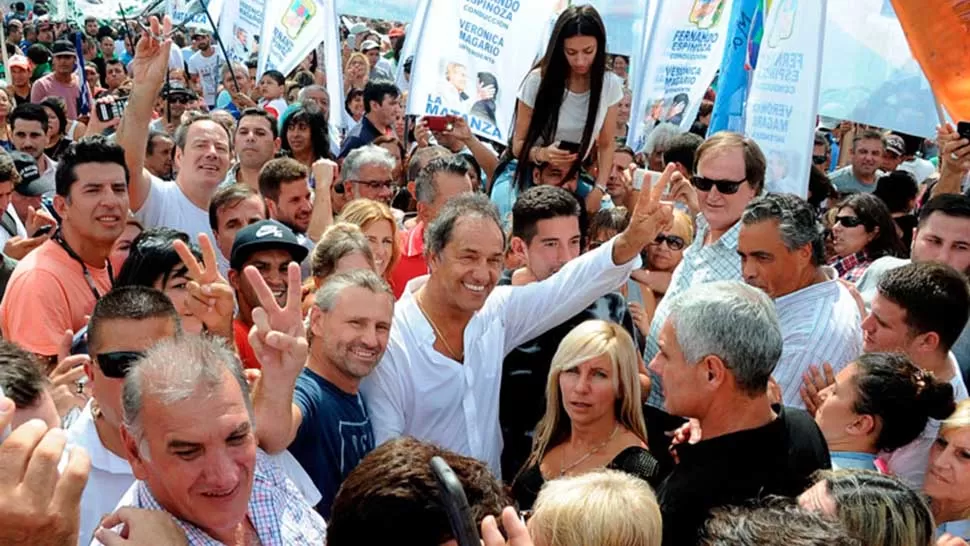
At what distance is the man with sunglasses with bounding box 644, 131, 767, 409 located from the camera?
4559mm

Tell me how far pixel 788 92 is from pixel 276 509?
13.6 feet

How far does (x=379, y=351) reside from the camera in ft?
11.9

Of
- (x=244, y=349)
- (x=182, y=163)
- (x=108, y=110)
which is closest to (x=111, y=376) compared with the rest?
(x=244, y=349)

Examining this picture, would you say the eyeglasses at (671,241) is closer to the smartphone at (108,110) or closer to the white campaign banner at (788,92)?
the white campaign banner at (788,92)

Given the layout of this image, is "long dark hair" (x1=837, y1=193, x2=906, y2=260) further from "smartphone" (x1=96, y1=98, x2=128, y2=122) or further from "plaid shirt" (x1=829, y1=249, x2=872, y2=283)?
"smartphone" (x1=96, y1=98, x2=128, y2=122)

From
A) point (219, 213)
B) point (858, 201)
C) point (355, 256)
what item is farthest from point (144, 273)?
point (858, 201)

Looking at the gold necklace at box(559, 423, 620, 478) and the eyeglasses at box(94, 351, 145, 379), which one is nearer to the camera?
the eyeglasses at box(94, 351, 145, 379)

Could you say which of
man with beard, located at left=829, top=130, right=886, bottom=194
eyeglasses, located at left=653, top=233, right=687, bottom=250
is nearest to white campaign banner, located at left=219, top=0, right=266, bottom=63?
man with beard, located at left=829, top=130, right=886, bottom=194

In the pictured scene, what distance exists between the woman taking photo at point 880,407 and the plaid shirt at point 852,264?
7.79 feet

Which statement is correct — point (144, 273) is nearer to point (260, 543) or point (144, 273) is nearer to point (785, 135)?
point (260, 543)

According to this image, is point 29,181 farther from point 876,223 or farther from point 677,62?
point 876,223

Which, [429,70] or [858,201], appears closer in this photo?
[858,201]

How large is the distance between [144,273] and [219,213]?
133cm

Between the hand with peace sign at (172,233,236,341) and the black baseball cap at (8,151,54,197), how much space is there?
3451 mm
